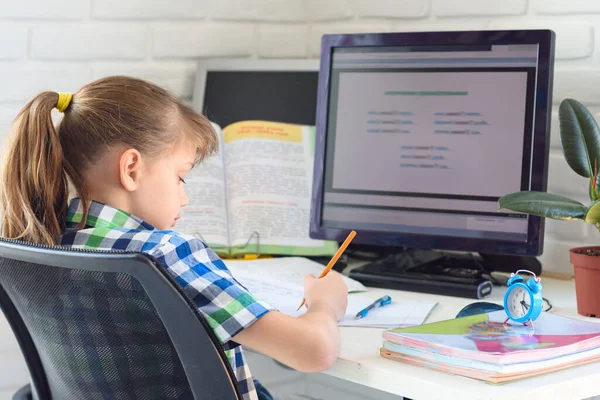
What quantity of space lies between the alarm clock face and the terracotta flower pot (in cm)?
Answer: 19

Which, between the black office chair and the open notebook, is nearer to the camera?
the black office chair

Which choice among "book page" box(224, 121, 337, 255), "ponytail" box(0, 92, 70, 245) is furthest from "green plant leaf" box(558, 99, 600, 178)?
"ponytail" box(0, 92, 70, 245)

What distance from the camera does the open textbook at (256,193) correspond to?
1736 mm

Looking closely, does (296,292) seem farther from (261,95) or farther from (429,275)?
(261,95)

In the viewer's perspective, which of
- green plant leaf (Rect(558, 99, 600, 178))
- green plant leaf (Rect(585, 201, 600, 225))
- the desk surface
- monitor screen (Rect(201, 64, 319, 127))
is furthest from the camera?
monitor screen (Rect(201, 64, 319, 127))

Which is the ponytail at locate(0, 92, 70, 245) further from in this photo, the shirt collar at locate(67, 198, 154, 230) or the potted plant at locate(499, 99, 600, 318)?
the potted plant at locate(499, 99, 600, 318)

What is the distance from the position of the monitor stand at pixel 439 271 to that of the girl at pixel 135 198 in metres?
0.26

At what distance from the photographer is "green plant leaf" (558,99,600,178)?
135 cm

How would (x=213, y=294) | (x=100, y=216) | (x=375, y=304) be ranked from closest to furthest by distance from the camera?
(x=213, y=294) < (x=100, y=216) < (x=375, y=304)

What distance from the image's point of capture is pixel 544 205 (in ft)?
4.20

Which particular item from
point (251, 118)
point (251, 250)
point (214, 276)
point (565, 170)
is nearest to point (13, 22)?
point (251, 118)

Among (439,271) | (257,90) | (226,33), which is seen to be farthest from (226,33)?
(439,271)

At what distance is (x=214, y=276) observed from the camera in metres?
1.01

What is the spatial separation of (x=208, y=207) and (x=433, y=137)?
0.50 m
